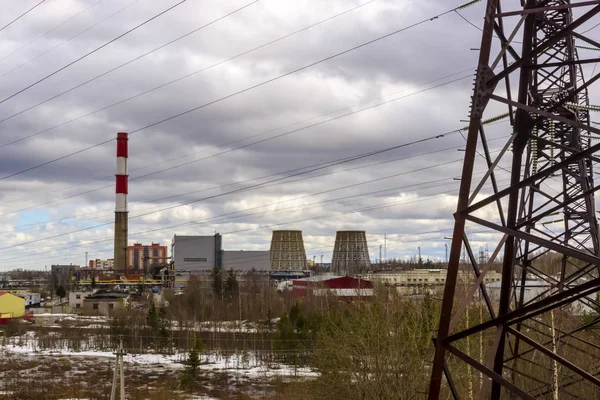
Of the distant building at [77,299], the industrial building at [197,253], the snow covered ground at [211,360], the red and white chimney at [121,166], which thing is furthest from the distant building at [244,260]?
the snow covered ground at [211,360]

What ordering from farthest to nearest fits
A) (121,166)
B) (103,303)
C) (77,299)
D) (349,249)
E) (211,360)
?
1. (349,249)
2. (77,299)
3. (103,303)
4. (121,166)
5. (211,360)

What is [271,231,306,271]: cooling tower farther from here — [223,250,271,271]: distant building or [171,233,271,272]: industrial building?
[171,233,271,272]: industrial building

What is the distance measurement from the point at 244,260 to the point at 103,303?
24.3 m

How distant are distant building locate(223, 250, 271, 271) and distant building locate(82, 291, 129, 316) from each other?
61.0 ft

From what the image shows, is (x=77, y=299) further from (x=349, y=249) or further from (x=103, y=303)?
(x=349, y=249)

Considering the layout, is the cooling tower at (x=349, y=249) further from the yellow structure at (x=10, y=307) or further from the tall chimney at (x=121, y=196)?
the yellow structure at (x=10, y=307)

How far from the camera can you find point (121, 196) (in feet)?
183

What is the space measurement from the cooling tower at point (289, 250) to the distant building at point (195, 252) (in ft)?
119

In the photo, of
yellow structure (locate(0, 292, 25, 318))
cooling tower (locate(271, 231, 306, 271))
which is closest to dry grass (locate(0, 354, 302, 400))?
yellow structure (locate(0, 292, 25, 318))

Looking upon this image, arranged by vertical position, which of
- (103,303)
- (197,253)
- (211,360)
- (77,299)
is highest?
(197,253)

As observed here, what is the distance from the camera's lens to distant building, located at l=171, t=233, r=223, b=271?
72500 millimetres

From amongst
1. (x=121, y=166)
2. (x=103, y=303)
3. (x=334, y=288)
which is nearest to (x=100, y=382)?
(x=121, y=166)

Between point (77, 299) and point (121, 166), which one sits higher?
point (121, 166)

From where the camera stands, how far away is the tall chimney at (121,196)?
5462 centimetres
